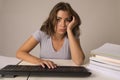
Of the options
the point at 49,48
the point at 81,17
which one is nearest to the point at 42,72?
the point at 49,48

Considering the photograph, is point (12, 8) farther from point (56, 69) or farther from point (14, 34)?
point (56, 69)

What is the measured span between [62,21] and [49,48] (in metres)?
0.27

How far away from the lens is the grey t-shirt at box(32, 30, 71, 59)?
5.12ft

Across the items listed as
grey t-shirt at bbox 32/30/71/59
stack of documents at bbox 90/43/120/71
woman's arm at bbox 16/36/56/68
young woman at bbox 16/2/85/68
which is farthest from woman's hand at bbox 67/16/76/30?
stack of documents at bbox 90/43/120/71

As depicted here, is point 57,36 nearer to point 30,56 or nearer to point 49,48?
point 49,48

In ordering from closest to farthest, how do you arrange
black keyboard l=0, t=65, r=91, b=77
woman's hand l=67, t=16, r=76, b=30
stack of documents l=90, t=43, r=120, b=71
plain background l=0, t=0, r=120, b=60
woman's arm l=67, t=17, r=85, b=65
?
black keyboard l=0, t=65, r=91, b=77
stack of documents l=90, t=43, r=120, b=71
woman's arm l=67, t=17, r=85, b=65
woman's hand l=67, t=16, r=76, b=30
plain background l=0, t=0, r=120, b=60

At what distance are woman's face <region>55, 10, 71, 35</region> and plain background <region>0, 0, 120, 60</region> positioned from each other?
70cm

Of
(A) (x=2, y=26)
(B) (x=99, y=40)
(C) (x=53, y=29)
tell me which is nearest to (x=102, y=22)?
(B) (x=99, y=40)

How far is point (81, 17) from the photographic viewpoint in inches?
88.1

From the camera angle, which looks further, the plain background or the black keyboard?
the plain background

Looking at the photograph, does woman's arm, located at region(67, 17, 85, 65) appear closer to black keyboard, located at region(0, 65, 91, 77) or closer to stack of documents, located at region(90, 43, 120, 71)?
stack of documents, located at region(90, 43, 120, 71)

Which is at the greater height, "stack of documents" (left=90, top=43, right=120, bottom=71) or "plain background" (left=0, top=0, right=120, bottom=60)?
"plain background" (left=0, top=0, right=120, bottom=60)

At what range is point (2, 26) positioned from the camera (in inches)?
89.3

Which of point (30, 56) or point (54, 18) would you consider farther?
point (54, 18)
